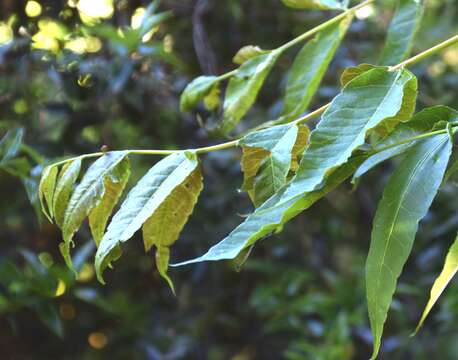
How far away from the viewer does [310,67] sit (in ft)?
2.30

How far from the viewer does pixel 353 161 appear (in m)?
0.44

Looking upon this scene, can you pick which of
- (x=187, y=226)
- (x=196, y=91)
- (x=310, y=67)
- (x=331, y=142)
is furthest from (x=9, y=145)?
(x=187, y=226)

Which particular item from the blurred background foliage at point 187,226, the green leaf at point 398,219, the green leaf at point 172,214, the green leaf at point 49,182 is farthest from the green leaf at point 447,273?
the blurred background foliage at point 187,226

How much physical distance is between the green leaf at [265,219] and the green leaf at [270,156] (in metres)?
0.03

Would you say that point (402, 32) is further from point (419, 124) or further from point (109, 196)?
point (109, 196)

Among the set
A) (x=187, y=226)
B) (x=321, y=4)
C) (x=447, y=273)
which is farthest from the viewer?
(x=187, y=226)

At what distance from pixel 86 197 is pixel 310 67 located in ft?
1.00

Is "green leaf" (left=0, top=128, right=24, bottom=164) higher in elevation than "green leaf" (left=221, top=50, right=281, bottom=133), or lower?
lower

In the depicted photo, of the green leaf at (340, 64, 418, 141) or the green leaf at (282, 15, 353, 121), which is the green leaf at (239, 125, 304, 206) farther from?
the green leaf at (282, 15, 353, 121)

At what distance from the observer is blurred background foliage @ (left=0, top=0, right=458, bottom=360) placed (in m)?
1.09

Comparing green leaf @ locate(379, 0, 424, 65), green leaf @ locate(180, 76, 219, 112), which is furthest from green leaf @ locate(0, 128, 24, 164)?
green leaf @ locate(379, 0, 424, 65)

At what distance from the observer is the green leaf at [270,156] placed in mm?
459

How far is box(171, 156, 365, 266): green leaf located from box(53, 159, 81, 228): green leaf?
136mm

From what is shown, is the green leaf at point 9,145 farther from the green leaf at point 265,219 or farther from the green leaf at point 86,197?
the green leaf at point 265,219
